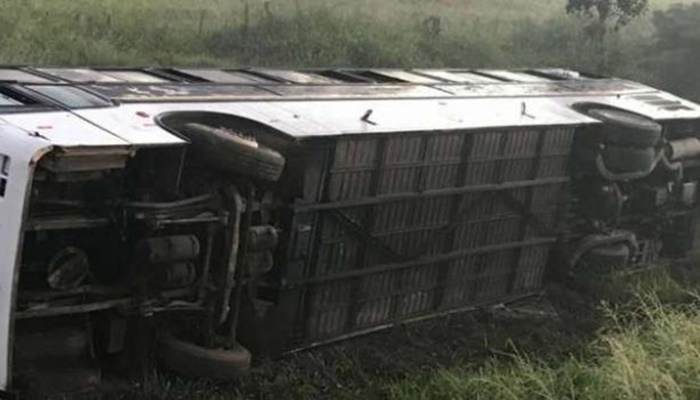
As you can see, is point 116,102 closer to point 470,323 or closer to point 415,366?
point 415,366

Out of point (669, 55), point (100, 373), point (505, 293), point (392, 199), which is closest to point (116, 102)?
point (100, 373)

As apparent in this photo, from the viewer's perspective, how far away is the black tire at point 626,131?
30.0 ft

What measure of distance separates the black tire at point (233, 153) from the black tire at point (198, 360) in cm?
109

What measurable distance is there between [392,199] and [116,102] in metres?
2.10

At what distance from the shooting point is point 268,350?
659 centimetres

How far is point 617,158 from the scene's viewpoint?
30.4ft

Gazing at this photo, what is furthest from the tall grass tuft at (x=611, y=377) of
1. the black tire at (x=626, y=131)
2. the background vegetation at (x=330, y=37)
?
the background vegetation at (x=330, y=37)

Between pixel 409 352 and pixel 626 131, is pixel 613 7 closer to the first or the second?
pixel 626 131

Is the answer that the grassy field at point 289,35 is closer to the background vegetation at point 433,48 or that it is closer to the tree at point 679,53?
the background vegetation at point 433,48

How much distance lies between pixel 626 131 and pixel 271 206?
13.8 ft

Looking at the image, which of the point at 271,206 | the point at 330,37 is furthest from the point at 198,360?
the point at 330,37

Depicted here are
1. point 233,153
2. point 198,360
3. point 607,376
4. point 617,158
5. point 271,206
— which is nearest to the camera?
point 607,376

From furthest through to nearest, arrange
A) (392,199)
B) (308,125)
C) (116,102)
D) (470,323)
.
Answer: (470,323) < (392,199) < (308,125) < (116,102)

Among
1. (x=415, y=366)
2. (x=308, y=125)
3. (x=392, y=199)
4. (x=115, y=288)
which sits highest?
(x=308, y=125)
